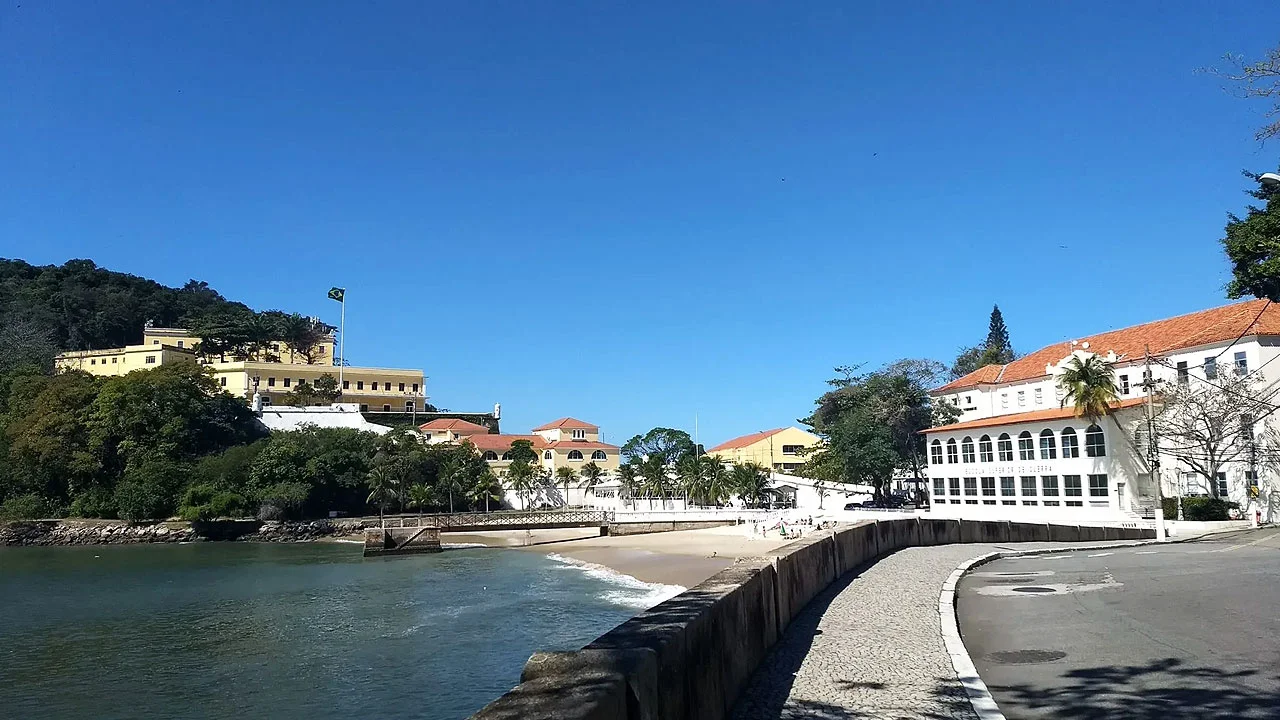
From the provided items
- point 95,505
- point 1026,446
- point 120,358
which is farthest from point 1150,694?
point 120,358

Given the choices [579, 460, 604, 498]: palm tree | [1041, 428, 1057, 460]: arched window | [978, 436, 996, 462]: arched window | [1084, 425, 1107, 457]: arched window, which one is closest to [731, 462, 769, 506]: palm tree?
[579, 460, 604, 498]: palm tree

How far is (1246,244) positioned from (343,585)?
4428 centimetres

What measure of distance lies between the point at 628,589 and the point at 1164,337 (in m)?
37.3

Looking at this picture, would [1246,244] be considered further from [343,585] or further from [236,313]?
[236,313]

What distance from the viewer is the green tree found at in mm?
105188

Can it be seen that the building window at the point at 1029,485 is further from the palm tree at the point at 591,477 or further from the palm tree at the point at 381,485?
the palm tree at the point at 381,485

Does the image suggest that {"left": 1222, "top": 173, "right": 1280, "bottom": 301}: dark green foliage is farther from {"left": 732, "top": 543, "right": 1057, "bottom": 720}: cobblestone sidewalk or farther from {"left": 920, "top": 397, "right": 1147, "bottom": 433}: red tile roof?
{"left": 732, "top": 543, "right": 1057, "bottom": 720}: cobblestone sidewalk

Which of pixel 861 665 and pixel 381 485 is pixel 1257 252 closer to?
pixel 861 665

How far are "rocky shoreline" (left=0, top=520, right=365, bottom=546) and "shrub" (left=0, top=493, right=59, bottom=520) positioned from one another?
1616mm

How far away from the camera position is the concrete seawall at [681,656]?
4.29 metres

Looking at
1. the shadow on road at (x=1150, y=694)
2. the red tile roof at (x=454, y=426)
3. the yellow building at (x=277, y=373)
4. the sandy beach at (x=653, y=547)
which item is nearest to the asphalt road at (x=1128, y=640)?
the shadow on road at (x=1150, y=694)

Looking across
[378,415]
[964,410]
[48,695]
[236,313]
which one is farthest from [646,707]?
[236,313]

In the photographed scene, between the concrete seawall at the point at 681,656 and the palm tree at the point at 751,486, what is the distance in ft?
212

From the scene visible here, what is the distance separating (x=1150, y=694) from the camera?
7.24 m
